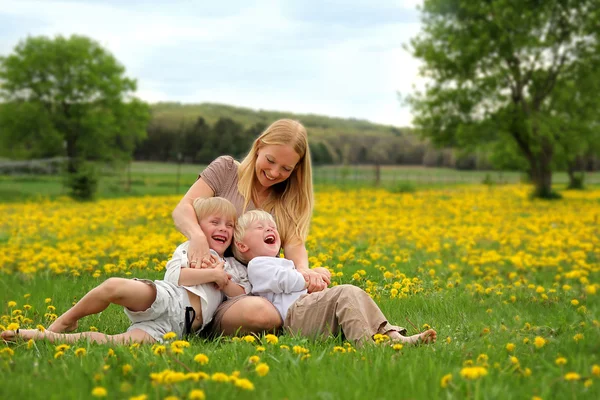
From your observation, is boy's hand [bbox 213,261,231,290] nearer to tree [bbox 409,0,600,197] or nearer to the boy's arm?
the boy's arm

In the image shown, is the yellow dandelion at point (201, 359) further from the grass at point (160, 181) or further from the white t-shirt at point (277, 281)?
the grass at point (160, 181)

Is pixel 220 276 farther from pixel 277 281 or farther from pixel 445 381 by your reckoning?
pixel 445 381

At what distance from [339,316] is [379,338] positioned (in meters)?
0.40

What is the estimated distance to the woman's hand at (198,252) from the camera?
173 inches

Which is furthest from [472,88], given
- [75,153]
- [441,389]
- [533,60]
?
[75,153]

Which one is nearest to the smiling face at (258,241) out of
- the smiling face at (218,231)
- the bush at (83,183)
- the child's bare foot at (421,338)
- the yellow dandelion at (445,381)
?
the smiling face at (218,231)

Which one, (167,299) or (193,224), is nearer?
(167,299)

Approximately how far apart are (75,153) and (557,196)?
1235 inches

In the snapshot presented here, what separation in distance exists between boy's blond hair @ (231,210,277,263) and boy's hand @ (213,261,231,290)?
273 mm

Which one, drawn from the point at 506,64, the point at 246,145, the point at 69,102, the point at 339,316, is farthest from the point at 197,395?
the point at 69,102

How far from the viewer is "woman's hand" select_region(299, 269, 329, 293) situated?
4.55 m

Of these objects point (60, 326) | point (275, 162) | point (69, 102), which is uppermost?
point (69, 102)

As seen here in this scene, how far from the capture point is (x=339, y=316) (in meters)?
4.14

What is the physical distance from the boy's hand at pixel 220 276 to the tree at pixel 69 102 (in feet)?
128
